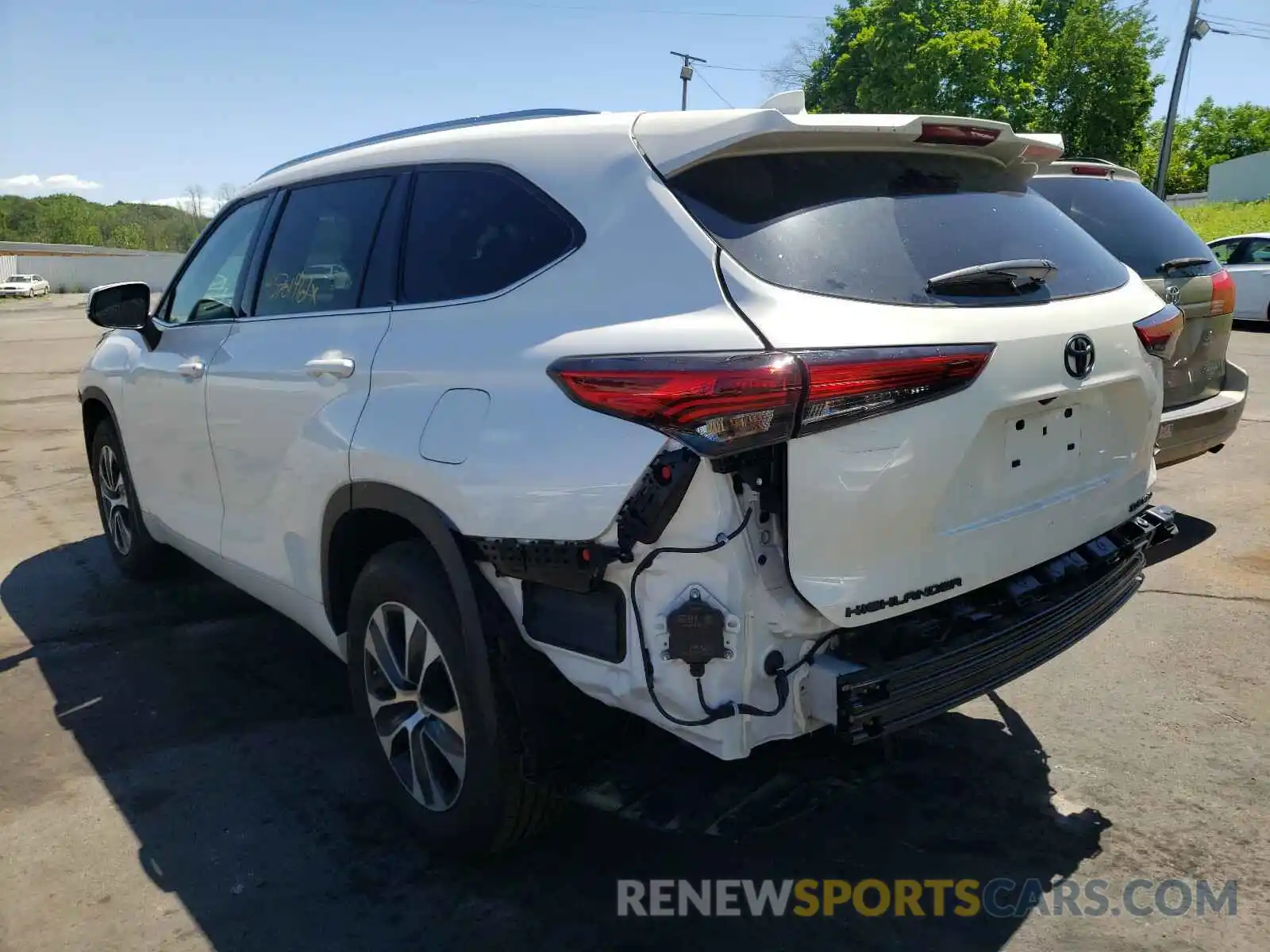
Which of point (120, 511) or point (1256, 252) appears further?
point (1256, 252)

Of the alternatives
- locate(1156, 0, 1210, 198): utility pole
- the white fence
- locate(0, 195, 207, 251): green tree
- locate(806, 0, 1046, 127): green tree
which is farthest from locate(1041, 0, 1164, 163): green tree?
locate(0, 195, 207, 251): green tree

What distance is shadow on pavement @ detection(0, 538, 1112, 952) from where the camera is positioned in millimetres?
2658

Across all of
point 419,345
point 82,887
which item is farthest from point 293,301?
→ point 82,887

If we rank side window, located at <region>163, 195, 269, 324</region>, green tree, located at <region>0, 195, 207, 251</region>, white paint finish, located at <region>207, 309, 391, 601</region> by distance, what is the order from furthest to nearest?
green tree, located at <region>0, 195, 207, 251</region> → side window, located at <region>163, 195, 269, 324</region> → white paint finish, located at <region>207, 309, 391, 601</region>

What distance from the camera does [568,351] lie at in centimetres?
242

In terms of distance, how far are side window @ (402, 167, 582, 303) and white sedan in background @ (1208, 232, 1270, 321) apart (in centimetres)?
1581

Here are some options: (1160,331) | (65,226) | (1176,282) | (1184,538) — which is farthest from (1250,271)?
(65,226)

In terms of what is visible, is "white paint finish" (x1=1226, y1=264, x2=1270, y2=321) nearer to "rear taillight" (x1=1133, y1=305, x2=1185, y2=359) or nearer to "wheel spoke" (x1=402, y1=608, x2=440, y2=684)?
"rear taillight" (x1=1133, y1=305, x2=1185, y2=359)

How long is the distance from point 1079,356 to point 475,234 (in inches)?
65.0

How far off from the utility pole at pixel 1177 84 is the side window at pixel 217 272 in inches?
1313

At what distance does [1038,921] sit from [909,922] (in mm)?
325

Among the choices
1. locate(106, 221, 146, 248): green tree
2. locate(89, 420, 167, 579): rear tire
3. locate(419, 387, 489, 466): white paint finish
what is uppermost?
locate(419, 387, 489, 466): white paint finish

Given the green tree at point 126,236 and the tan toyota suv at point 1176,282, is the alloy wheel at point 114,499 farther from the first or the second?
the green tree at point 126,236

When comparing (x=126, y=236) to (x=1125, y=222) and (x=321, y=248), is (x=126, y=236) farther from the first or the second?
(x=321, y=248)
